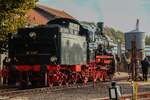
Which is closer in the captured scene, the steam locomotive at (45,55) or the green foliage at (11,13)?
the steam locomotive at (45,55)

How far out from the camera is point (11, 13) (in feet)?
80.2

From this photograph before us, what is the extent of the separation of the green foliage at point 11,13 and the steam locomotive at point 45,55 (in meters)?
0.49

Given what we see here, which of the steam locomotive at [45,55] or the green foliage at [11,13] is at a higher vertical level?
the green foliage at [11,13]

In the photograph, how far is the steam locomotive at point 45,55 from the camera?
2331cm

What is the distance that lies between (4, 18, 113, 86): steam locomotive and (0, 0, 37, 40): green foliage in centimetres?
49

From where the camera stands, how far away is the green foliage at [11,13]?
23.9 meters

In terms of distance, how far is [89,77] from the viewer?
28125mm

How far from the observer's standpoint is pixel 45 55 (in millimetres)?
23453

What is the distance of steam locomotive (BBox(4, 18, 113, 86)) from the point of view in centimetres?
2331

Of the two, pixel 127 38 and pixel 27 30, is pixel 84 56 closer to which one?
pixel 27 30

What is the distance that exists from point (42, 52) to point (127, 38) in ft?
136

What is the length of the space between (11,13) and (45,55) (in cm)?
301

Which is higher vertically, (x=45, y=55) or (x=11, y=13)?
(x=11, y=13)

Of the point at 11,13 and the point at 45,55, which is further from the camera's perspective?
the point at 11,13
